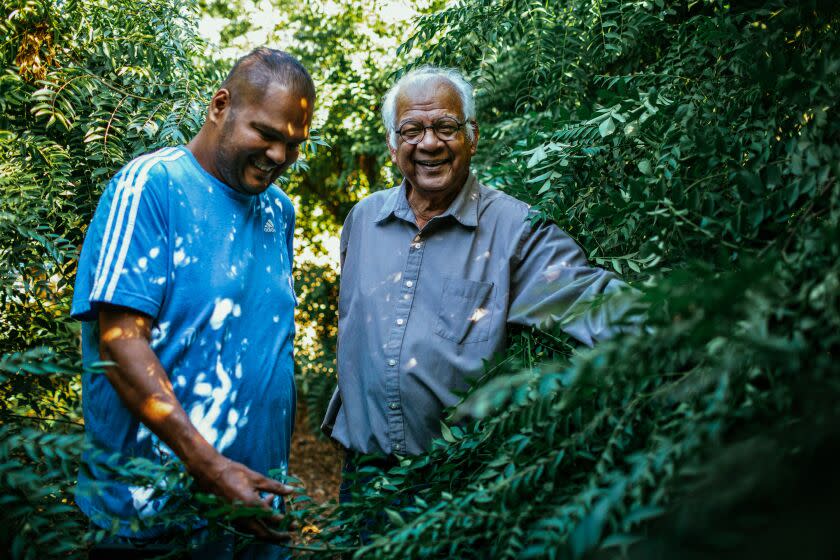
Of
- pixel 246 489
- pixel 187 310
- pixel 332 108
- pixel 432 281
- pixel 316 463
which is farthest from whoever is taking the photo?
pixel 316 463

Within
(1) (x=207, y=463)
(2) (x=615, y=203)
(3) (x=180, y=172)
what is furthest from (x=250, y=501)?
(2) (x=615, y=203)

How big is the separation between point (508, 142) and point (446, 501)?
3578mm

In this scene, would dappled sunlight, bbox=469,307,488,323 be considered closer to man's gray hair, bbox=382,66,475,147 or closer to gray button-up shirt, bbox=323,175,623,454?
→ gray button-up shirt, bbox=323,175,623,454

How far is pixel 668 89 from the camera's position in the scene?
2629mm

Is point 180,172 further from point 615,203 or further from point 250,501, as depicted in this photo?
point 615,203

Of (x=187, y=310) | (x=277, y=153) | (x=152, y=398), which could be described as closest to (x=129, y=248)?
(x=187, y=310)

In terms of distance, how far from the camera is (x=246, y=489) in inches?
75.6

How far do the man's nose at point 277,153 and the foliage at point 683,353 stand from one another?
0.96m

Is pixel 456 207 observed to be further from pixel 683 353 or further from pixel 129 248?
pixel 683 353

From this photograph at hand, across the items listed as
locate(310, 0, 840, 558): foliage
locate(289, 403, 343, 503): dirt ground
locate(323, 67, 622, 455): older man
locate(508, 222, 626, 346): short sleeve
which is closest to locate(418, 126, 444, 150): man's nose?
locate(323, 67, 622, 455): older man

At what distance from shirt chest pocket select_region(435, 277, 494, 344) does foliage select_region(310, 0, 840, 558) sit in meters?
0.20

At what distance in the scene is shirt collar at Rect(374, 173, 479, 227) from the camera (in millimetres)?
2699

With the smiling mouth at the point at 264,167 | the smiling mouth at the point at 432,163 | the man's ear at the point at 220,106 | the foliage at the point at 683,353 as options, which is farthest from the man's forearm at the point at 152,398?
the smiling mouth at the point at 432,163

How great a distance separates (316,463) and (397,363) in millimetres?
5950
